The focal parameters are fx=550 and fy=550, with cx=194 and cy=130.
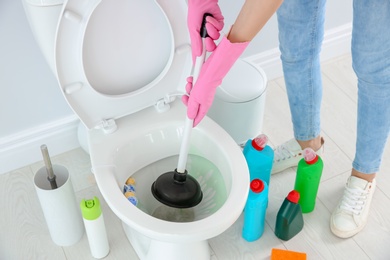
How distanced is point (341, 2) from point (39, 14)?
1.21 metres

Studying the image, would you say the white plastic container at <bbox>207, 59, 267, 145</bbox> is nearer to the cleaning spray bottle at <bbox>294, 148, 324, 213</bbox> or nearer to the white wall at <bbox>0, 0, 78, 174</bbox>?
the cleaning spray bottle at <bbox>294, 148, 324, 213</bbox>

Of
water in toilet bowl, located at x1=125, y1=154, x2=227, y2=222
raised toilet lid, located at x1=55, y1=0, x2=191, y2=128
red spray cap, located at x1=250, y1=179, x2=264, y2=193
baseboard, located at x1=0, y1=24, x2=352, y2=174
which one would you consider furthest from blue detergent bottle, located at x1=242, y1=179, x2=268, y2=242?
baseboard, located at x1=0, y1=24, x2=352, y2=174

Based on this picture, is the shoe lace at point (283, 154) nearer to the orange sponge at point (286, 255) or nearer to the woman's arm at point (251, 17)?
the orange sponge at point (286, 255)

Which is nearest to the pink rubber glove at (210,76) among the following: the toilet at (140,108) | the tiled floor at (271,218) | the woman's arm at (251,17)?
the woman's arm at (251,17)

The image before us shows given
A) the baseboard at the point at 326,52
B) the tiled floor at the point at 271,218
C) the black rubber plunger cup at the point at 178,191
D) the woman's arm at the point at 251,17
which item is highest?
the woman's arm at the point at 251,17

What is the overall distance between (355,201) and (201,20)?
2.41 ft

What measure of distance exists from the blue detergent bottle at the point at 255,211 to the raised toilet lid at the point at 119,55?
33 centimetres

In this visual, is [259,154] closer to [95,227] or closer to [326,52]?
[95,227]

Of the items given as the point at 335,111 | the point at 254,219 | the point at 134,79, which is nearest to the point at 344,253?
the point at 254,219

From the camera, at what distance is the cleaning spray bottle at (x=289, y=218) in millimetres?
1482

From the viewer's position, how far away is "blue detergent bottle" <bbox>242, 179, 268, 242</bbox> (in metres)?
1.45

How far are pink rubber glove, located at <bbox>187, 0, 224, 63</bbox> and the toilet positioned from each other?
70mm

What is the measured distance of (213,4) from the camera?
3.93 feet

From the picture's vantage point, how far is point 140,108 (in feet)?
4.58
